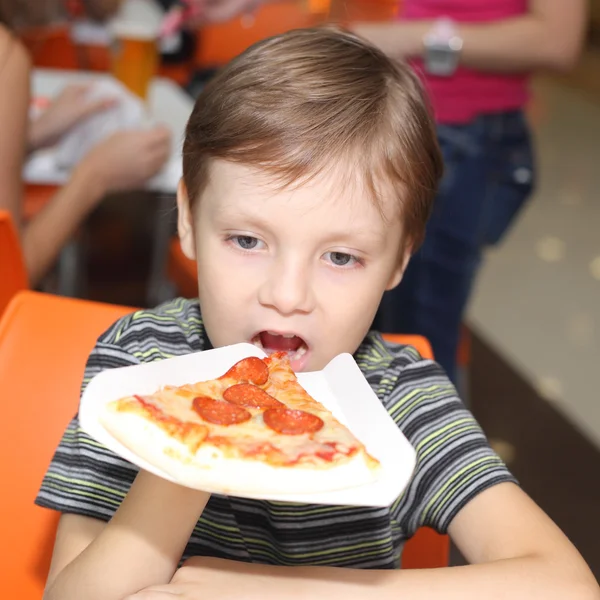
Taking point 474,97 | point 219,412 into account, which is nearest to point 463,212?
point 474,97

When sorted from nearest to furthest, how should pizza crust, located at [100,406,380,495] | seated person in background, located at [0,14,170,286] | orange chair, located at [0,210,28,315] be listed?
pizza crust, located at [100,406,380,495] → orange chair, located at [0,210,28,315] → seated person in background, located at [0,14,170,286]

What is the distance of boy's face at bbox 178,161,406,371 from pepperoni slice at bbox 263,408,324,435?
181 millimetres

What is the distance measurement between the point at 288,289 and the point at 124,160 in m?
1.21

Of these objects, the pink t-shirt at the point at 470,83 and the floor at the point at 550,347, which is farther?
the floor at the point at 550,347

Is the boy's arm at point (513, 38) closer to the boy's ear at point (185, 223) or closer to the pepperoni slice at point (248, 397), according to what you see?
the boy's ear at point (185, 223)

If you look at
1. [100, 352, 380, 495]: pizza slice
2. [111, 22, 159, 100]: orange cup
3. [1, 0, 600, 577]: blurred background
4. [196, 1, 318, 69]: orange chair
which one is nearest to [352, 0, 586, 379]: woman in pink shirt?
[1, 0, 600, 577]: blurred background

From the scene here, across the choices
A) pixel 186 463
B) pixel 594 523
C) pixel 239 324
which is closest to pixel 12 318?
pixel 239 324

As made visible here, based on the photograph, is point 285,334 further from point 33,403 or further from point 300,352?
point 33,403

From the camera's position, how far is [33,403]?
4.17ft

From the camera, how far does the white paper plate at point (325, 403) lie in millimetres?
737

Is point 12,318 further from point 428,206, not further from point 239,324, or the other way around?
point 428,206

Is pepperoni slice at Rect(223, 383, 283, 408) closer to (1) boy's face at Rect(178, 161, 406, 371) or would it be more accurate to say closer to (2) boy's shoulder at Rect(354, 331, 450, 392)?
(1) boy's face at Rect(178, 161, 406, 371)

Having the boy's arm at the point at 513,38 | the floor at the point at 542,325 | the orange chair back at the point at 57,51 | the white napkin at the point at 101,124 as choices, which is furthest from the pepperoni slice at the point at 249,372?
the orange chair back at the point at 57,51

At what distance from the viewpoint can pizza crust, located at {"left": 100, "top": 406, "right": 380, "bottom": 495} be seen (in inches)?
29.0
